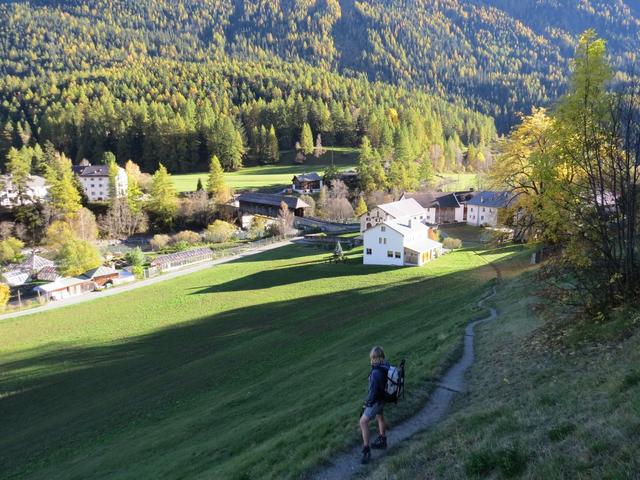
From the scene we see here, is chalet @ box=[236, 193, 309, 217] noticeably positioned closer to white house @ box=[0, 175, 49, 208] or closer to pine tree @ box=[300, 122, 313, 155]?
white house @ box=[0, 175, 49, 208]

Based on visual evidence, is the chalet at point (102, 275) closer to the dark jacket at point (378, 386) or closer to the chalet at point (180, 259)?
the chalet at point (180, 259)

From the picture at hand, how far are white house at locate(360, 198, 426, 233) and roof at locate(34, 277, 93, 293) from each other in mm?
40599

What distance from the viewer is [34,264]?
66625 millimetres

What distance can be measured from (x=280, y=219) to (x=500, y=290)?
56892 millimetres

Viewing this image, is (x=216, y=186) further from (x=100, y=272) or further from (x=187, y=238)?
(x=100, y=272)

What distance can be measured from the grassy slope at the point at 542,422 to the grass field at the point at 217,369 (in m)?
1.98

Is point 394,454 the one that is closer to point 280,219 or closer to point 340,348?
point 340,348

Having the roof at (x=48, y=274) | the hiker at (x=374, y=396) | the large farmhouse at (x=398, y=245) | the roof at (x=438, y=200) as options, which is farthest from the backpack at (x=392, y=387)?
the roof at (x=438, y=200)

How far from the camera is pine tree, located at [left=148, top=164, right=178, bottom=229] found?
90188 mm

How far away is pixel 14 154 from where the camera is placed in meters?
88.8

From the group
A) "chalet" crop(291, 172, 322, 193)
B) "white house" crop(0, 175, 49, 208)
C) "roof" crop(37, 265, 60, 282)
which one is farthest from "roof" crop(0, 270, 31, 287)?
"chalet" crop(291, 172, 322, 193)

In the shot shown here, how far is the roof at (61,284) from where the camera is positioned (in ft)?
183

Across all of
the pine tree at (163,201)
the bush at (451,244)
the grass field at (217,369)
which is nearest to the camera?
the grass field at (217,369)

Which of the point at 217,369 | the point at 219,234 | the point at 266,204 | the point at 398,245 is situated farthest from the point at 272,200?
the point at 217,369
